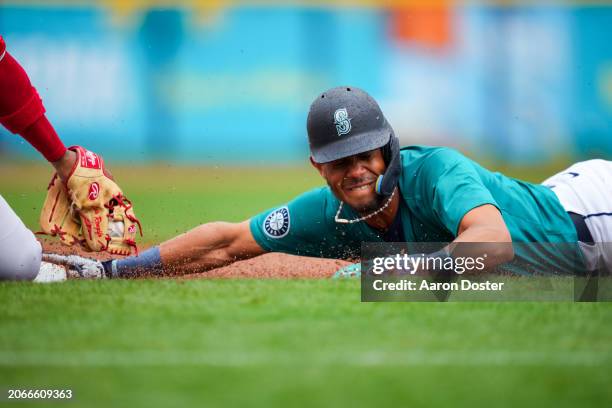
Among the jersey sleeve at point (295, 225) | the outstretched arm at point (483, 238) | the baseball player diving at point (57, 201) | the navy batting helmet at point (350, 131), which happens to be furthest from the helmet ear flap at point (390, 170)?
the baseball player diving at point (57, 201)

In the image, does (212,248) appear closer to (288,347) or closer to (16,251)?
(16,251)

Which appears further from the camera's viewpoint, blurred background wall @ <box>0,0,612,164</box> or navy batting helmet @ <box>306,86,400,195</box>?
blurred background wall @ <box>0,0,612,164</box>

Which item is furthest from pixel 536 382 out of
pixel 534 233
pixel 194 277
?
pixel 194 277

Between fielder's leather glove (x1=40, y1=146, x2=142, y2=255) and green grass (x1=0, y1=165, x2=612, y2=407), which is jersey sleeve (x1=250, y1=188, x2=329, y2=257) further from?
fielder's leather glove (x1=40, y1=146, x2=142, y2=255)

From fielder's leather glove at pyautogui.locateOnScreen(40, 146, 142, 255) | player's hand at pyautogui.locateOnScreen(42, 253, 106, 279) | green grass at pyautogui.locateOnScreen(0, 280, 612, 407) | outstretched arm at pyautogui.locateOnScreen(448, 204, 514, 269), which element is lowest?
green grass at pyautogui.locateOnScreen(0, 280, 612, 407)

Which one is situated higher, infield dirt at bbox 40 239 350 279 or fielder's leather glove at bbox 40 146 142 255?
fielder's leather glove at bbox 40 146 142 255

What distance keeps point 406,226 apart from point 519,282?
2.28 feet

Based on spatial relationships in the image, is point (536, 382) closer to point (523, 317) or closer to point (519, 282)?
point (523, 317)

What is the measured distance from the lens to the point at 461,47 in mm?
16344

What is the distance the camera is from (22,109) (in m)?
5.21

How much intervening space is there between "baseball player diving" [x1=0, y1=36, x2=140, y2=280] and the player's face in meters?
1.42

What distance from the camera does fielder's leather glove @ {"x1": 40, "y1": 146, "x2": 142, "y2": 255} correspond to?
5.41 metres

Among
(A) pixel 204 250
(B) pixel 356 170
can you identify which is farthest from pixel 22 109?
(B) pixel 356 170

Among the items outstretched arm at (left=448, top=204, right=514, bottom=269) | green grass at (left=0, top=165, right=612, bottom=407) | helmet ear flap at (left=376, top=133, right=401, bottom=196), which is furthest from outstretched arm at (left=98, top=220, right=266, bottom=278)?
Result: outstretched arm at (left=448, top=204, right=514, bottom=269)
